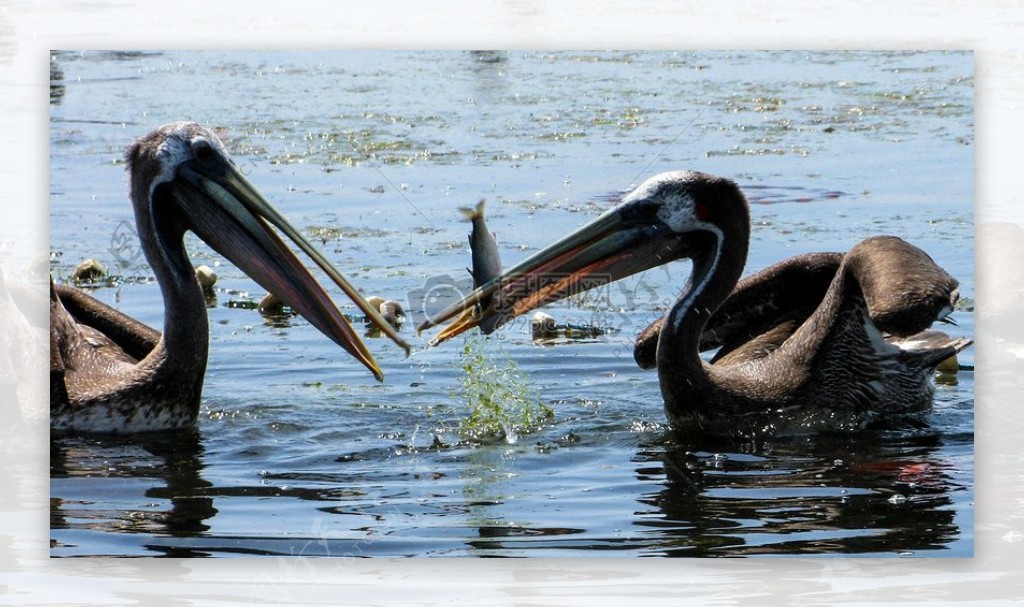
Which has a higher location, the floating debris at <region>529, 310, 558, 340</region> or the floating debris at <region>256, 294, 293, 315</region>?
the floating debris at <region>256, 294, 293, 315</region>

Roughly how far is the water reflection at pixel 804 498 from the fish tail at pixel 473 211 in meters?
1.17

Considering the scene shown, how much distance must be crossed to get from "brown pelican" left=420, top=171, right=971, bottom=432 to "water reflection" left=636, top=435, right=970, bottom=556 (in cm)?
21

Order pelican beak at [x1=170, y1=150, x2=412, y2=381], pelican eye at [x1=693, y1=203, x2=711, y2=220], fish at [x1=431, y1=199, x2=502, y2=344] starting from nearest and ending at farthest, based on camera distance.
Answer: pelican beak at [x1=170, y1=150, x2=412, y2=381], pelican eye at [x1=693, y1=203, x2=711, y2=220], fish at [x1=431, y1=199, x2=502, y2=344]

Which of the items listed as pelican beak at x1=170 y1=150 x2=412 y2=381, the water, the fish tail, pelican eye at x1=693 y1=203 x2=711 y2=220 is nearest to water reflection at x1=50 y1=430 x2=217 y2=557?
the water

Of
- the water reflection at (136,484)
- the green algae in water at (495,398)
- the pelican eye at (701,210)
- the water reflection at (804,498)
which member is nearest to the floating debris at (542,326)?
the green algae in water at (495,398)

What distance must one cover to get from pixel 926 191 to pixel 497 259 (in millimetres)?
1526

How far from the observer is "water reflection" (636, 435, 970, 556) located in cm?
654

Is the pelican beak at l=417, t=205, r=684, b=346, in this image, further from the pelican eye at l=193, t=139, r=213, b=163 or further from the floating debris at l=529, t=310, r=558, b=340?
the pelican eye at l=193, t=139, r=213, b=163

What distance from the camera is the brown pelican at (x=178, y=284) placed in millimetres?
7246

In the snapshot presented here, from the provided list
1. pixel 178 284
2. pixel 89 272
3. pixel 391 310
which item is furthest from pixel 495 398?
pixel 89 272

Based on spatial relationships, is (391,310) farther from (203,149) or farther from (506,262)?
(203,149)

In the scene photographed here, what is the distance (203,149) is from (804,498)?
229 centimetres

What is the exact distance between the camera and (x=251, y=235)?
23.9 feet

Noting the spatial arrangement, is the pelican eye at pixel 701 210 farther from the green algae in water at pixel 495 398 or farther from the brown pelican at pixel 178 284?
the brown pelican at pixel 178 284
